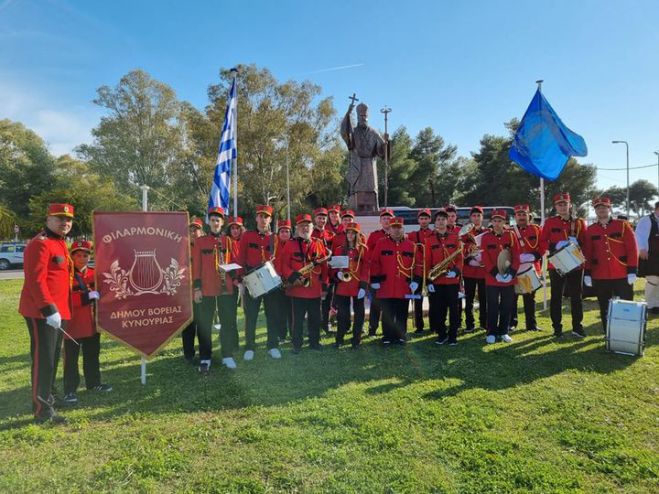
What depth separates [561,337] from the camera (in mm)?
7254

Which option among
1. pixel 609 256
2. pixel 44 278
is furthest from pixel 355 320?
pixel 44 278

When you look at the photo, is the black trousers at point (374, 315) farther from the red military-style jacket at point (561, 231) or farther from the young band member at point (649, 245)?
the young band member at point (649, 245)

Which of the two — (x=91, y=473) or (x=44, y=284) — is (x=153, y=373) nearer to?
(x=44, y=284)

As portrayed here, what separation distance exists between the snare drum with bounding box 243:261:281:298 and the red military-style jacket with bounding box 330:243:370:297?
1399 mm

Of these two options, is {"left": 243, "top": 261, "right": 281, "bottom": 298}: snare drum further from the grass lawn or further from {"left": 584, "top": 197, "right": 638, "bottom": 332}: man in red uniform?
{"left": 584, "top": 197, "right": 638, "bottom": 332}: man in red uniform

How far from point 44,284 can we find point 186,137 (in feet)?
126

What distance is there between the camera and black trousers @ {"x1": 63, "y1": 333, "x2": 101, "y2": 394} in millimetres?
5023

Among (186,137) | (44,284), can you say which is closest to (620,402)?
(44,284)

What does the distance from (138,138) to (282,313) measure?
118 feet

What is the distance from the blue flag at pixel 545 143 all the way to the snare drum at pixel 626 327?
12.7 ft

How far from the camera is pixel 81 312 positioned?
5.14m

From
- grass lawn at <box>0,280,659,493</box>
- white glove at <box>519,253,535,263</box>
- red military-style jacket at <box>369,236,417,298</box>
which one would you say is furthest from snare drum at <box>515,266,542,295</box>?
red military-style jacket at <box>369,236,417,298</box>

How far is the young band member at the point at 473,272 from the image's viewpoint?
774cm

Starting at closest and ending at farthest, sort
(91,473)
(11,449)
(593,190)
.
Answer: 1. (91,473)
2. (11,449)
3. (593,190)
